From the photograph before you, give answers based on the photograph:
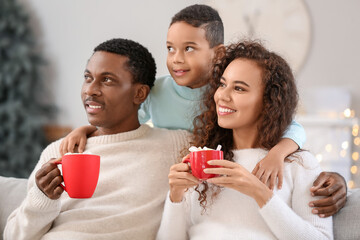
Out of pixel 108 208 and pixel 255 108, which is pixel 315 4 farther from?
pixel 108 208

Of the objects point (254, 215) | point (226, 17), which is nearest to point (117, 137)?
point (254, 215)

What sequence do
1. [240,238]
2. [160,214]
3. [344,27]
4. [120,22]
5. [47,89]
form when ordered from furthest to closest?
[47,89], [120,22], [344,27], [160,214], [240,238]

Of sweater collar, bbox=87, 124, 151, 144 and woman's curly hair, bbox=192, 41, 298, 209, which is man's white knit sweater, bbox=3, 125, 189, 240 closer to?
sweater collar, bbox=87, 124, 151, 144

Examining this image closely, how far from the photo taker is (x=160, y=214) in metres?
1.78

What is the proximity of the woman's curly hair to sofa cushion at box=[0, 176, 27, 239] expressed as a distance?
817mm

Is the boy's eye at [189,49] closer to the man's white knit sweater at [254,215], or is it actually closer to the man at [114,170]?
the man at [114,170]

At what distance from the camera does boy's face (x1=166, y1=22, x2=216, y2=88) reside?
1.89 m

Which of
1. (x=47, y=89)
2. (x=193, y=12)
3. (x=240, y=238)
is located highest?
(x=193, y=12)

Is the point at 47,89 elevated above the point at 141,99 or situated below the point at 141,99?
below

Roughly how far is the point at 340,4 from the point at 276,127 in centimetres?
309

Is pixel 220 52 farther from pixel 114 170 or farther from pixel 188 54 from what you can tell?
pixel 114 170

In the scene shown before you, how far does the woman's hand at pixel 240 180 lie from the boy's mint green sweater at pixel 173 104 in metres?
0.56

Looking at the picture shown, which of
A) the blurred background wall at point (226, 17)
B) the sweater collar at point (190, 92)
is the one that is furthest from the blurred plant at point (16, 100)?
the sweater collar at point (190, 92)

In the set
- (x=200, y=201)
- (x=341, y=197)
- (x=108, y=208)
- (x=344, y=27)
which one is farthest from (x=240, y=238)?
(x=344, y=27)
